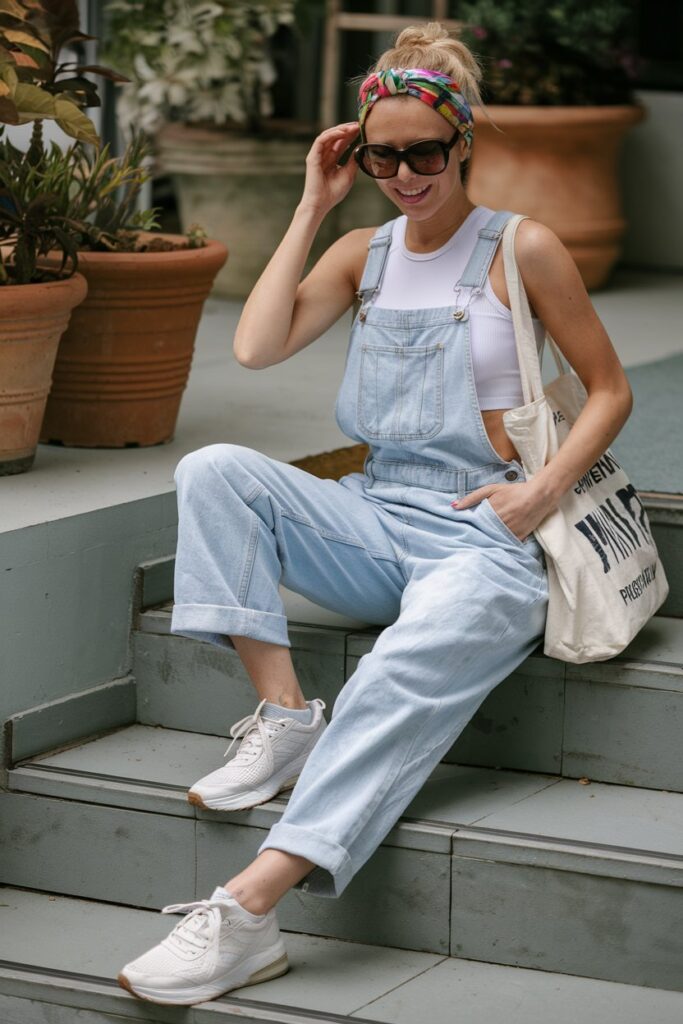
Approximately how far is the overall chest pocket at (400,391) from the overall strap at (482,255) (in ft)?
Answer: 0.33

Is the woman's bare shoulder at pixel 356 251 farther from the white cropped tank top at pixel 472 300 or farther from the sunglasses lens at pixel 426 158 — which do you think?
the sunglasses lens at pixel 426 158

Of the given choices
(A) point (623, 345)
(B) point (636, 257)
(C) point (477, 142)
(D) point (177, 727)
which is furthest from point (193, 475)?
(B) point (636, 257)

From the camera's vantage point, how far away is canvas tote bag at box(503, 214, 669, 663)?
242cm

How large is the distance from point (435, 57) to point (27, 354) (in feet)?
2.91

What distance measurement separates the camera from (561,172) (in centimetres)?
496

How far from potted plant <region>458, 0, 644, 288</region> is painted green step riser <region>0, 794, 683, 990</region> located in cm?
284

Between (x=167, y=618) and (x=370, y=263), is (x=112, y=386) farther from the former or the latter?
(x=370, y=263)

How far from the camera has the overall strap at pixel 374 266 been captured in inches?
101

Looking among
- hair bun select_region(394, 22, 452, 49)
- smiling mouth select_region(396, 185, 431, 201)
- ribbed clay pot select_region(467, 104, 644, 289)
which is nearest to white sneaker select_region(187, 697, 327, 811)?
smiling mouth select_region(396, 185, 431, 201)

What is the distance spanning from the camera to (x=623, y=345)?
14.0 ft

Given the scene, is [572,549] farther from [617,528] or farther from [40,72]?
[40,72]

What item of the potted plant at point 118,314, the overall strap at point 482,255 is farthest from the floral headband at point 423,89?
the potted plant at point 118,314

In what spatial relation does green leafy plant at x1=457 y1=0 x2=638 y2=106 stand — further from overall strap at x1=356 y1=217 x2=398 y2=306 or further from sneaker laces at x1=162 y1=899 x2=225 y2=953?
sneaker laces at x1=162 y1=899 x2=225 y2=953

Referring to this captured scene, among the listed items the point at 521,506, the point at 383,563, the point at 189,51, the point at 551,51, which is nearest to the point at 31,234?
the point at 383,563
